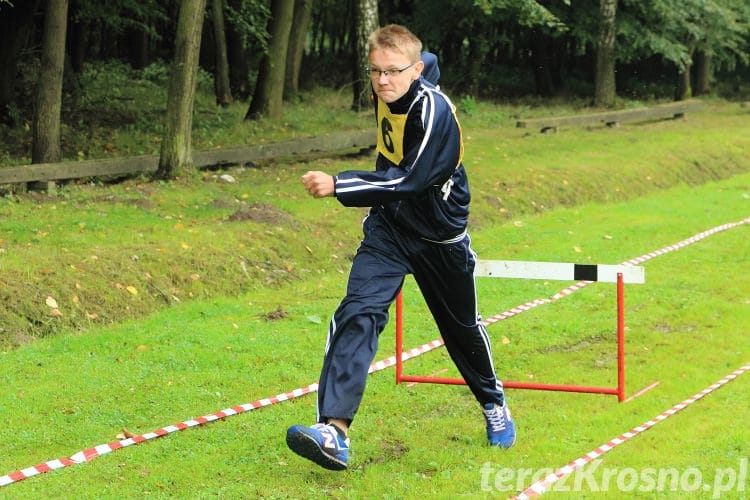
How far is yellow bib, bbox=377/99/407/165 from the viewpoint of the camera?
5715 mm

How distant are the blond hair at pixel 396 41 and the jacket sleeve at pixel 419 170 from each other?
0.75 ft

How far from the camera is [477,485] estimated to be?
5.70 m

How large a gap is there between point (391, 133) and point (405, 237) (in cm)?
57

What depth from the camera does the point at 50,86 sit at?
593 inches

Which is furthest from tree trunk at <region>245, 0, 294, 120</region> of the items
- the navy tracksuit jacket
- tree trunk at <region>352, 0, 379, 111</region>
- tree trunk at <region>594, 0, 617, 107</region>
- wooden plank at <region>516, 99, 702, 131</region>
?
the navy tracksuit jacket

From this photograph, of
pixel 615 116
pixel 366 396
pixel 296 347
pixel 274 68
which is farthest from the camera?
pixel 615 116

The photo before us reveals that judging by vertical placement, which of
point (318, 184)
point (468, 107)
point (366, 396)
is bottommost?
point (366, 396)

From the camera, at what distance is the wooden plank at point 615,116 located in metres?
24.2

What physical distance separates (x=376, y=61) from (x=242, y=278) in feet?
19.5

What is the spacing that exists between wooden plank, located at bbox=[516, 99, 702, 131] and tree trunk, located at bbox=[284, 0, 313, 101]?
18.3ft

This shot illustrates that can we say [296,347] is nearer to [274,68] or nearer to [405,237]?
[405,237]

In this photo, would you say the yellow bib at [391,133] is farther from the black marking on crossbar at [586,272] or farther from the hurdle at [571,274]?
the black marking on crossbar at [586,272]

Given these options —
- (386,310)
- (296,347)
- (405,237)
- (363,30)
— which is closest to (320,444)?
(386,310)

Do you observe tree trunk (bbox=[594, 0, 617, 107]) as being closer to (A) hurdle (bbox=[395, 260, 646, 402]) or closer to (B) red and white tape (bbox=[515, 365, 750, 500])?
(B) red and white tape (bbox=[515, 365, 750, 500])
